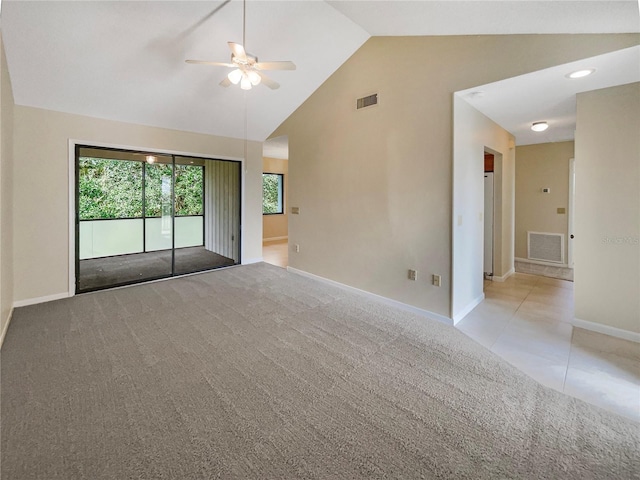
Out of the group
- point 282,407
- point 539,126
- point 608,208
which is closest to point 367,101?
point 539,126

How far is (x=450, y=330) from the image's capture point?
3.15 metres

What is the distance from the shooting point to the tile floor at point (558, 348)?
2178 millimetres

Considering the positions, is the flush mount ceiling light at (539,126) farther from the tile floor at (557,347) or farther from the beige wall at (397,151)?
the tile floor at (557,347)

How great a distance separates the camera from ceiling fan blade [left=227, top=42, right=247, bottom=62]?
2430 millimetres

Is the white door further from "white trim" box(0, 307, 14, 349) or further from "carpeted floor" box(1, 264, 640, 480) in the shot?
"white trim" box(0, 307, 14, 349)

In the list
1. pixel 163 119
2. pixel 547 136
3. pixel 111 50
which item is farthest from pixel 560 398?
pixel 163 119

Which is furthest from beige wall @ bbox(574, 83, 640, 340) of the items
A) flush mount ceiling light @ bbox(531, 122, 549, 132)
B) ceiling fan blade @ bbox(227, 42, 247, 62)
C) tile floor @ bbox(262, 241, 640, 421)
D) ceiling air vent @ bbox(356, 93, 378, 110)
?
ceiling fan blade @ bbox(227, 42, 247, 62)

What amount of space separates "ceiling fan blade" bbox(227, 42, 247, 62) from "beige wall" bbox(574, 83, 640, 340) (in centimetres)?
347

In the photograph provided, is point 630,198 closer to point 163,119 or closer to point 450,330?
point 450,330

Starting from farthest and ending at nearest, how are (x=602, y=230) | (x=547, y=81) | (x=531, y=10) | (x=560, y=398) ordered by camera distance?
(x=602, y=230)
(x=547, y=81)
(x=531, y=10)
(x=560, y=398)

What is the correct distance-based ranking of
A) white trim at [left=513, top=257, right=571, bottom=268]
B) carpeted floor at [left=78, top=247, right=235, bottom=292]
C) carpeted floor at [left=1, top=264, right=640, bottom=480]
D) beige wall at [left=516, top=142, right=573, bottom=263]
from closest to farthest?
carpeted floor at [left=1, top=264, right=640, bottom=480] < carpeted floor at [left=78, top=247, right=235, bottom=292] < beige wall at [left=516, top=142, right=573, bottom=263] < white trim at [left=513, top=257, right=571, bottom=268]

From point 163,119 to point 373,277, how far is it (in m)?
4.13

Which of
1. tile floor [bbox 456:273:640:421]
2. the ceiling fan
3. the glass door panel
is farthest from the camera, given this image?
the glass door panel

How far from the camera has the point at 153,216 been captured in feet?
18.7
